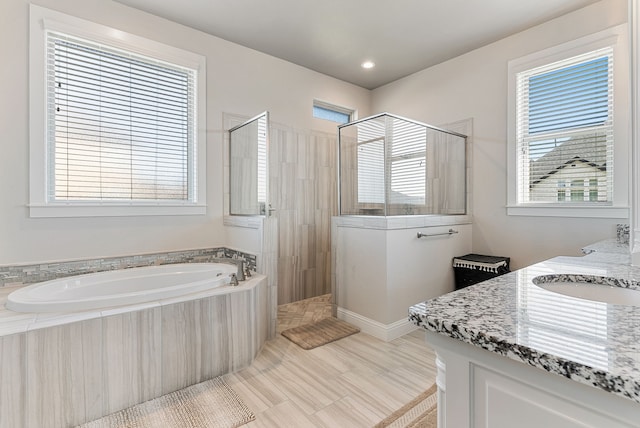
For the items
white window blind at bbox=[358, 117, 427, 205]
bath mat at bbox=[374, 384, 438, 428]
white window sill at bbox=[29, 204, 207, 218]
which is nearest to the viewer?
bath mat at bbox=[374, 384, 438, 428]

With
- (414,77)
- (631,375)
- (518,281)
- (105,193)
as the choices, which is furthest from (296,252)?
(631,375)

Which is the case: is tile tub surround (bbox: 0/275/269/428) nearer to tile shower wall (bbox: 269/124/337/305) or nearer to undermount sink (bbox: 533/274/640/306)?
tile shower wall (bbox: 269/124/337/305)

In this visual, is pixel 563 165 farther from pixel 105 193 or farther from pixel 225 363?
pixel 105 193

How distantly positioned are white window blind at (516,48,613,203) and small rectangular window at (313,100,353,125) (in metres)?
2.03

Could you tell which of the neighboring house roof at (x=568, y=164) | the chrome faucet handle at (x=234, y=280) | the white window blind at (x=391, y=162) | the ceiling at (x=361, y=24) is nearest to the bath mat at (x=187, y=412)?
the chrome faucet handle at (x=234, y=280)

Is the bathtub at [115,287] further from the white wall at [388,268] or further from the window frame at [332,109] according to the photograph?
the window frame at [332,109]

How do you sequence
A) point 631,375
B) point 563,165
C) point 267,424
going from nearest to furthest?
point 631,375, point 267,424, point 563,165

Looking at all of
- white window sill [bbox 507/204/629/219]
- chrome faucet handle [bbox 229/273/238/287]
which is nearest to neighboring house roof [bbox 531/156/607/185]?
white window sill [bbox 507/204/629/219]

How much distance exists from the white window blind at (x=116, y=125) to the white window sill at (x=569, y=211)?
315 cm

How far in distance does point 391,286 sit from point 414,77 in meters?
2.73

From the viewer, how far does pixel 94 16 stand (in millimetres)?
2527

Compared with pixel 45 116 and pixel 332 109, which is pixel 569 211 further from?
pixel 45 116

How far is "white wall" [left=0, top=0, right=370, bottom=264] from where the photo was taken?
2.23m

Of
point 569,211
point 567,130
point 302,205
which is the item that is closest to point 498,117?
point 567,130
